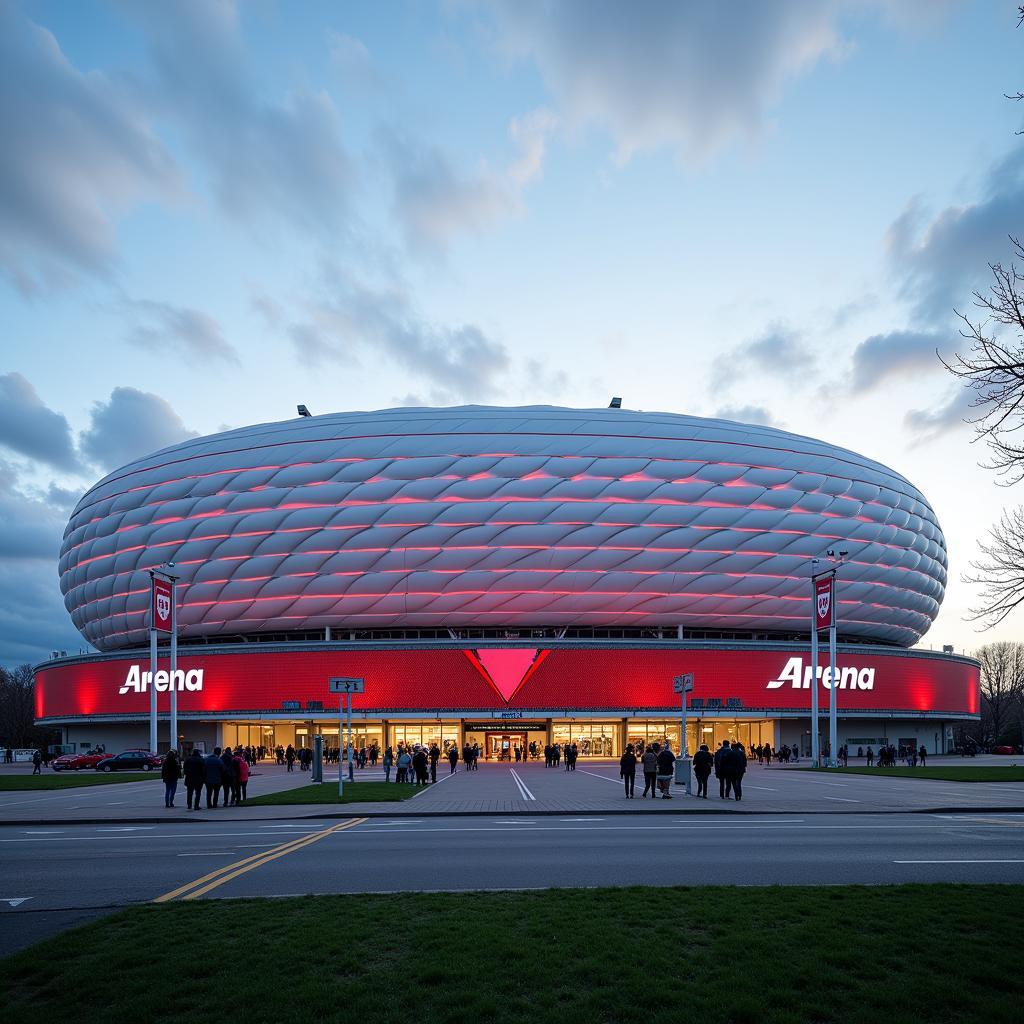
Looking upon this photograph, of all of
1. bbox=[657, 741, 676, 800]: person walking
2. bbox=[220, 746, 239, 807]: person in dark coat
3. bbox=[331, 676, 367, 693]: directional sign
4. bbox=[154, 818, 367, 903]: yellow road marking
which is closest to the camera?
bbox=[154, 818, 367, 903]: yellow road marking

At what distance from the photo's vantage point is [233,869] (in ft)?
40.2

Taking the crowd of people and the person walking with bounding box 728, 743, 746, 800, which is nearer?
the crowd of people

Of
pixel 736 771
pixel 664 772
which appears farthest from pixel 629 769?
pixel 736 771

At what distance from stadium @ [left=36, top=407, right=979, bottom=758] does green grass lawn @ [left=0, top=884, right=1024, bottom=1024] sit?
4722 centimetres

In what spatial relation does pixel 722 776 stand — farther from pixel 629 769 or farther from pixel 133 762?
pixel 133 762

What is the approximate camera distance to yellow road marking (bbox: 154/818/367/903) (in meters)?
10.5

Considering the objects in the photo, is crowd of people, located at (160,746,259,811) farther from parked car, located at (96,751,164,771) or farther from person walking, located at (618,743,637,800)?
parked car, located at (96,751,164,771)

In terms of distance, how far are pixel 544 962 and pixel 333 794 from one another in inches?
835

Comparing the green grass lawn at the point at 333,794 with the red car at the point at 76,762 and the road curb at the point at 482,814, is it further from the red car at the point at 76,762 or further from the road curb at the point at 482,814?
the red car at the point at 76,762

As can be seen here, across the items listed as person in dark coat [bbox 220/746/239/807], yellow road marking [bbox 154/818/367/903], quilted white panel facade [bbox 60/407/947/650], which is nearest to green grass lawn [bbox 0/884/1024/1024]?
yellow road marking [bbox 154/818/367/903]

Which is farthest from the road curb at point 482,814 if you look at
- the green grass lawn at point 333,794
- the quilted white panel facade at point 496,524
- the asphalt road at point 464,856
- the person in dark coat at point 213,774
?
the quilted white panel facade at point 496,524

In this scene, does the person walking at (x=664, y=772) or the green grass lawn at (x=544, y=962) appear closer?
the green grass lawn at (x=544, y=962)

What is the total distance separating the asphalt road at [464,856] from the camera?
1086 cm

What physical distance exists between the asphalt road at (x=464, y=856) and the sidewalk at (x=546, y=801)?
1653 millimetres
